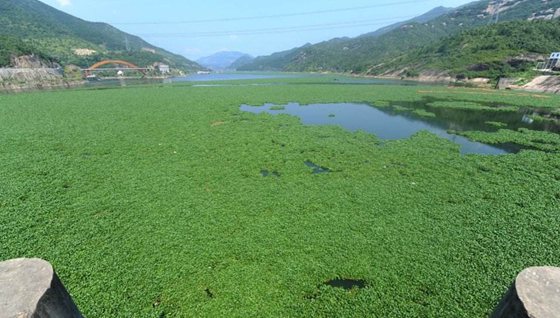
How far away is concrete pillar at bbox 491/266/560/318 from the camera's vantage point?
9.49 ft

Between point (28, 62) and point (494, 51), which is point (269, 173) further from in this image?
point (28, 62)

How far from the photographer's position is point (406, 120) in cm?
2381

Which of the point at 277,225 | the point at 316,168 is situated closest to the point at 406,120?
the point at 316,168

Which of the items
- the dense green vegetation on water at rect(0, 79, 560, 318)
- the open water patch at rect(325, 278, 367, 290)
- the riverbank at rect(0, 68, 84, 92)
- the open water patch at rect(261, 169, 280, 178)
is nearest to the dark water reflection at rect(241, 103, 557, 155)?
the dense green vegetation on water at rect(0, 79, 560, 318)

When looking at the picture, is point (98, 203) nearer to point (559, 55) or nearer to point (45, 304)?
point (45, 304)

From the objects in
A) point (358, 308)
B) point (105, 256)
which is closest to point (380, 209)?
point (358, 308)

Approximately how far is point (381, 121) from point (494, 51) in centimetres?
8528

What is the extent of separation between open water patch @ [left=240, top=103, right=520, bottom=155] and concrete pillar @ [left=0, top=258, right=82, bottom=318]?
18.0 m

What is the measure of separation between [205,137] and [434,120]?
20.2 m

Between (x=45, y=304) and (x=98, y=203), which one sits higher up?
(x=45, y=304)

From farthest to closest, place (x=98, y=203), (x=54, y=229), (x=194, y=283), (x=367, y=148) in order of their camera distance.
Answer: (x=367, y=148), (x=98, y=203), (x=54, y=229), (x=194, y=283)

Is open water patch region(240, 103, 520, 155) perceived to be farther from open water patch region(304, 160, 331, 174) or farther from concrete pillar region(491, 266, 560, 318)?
concrete pillar region(491, 266, 560, 318)

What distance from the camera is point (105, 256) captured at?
21.8ft

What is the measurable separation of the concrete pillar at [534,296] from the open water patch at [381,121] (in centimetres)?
1399
